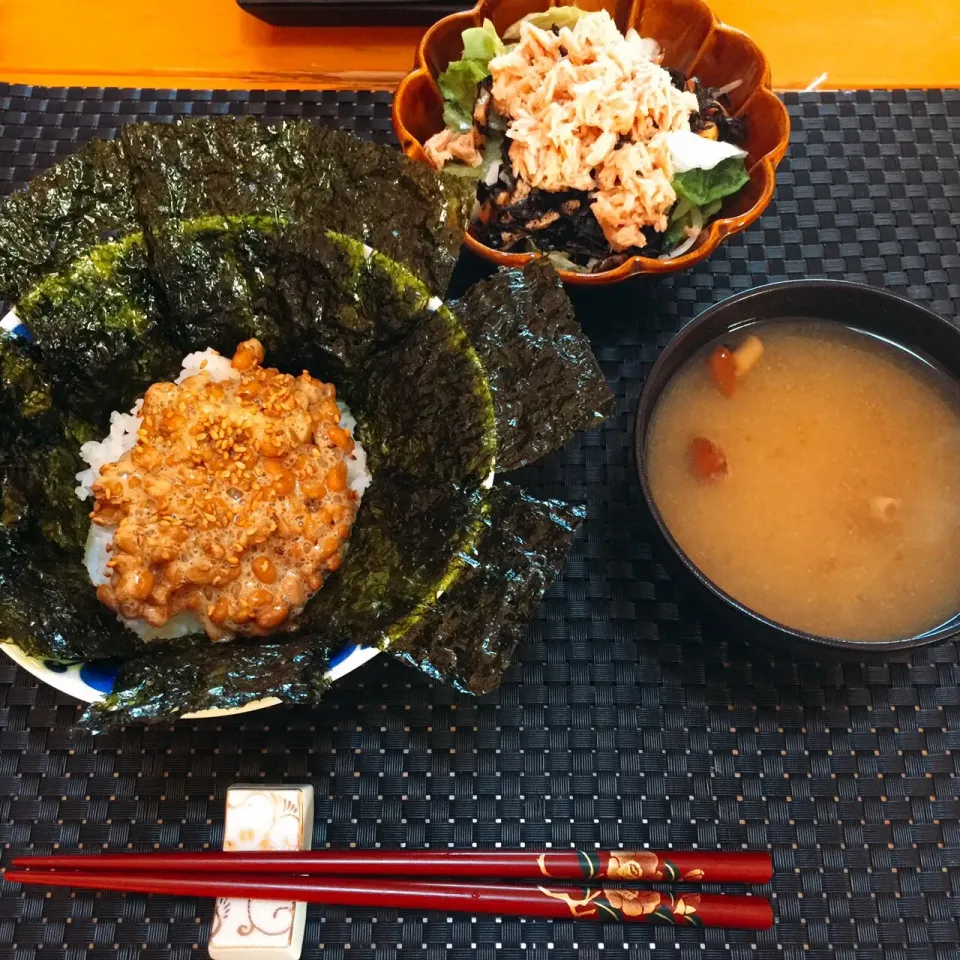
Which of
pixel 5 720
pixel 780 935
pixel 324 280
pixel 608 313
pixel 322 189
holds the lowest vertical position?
pixel 780 935

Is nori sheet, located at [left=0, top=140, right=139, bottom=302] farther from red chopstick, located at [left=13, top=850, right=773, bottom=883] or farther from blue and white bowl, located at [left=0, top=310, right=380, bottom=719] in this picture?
red chopstick, located at [left=13, top=850, right=773, bottom=883]

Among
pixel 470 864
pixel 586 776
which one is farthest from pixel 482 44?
pixel 470 864

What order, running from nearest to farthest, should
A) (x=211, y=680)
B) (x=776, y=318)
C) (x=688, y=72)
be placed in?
(x=211, y=680) → (x=776, y=318) → (x=688, y=72)

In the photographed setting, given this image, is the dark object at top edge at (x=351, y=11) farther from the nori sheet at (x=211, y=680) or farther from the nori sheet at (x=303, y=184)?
the nori sheet at (x=211, y=680)

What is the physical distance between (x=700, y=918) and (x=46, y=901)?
1169 mm

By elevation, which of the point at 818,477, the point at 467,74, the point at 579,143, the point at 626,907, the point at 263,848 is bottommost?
the point at 626,907

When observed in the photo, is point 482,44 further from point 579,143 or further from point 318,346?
point 318,346

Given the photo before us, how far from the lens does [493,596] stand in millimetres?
1300

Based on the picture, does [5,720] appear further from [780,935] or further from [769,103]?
[769,103]

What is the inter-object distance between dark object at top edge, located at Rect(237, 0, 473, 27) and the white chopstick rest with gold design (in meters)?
1.95

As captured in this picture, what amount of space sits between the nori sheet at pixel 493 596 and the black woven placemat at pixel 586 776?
0.23 metres

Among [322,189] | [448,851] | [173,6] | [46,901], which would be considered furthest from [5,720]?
[173,6]

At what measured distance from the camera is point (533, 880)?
1334 millimetres

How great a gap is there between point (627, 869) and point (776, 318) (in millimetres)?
1115
